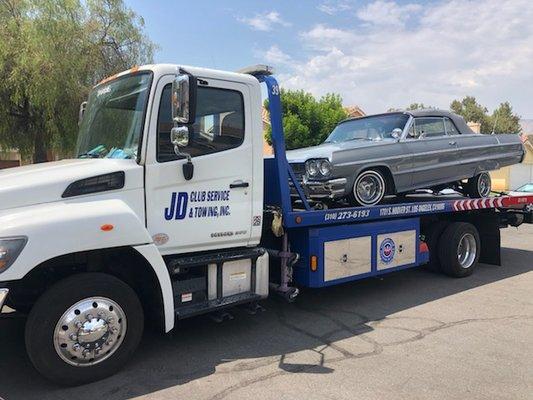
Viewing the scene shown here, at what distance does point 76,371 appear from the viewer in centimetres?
389

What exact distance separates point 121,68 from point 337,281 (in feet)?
46.0

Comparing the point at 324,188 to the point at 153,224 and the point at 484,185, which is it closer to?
the point at 153,224

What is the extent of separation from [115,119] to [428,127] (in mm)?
4911

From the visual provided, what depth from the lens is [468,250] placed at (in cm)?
800

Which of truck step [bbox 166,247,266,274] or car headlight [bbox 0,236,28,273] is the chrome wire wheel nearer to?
truck step [bbox 166,247,266,274]

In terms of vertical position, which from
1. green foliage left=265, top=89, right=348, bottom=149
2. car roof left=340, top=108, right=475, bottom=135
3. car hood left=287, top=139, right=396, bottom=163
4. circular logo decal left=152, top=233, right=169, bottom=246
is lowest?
circular logo decal left=152, top=233, right=169, bottom=246

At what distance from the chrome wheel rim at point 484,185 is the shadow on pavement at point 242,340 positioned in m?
1.63

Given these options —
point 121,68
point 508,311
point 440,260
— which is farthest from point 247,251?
point 121,68

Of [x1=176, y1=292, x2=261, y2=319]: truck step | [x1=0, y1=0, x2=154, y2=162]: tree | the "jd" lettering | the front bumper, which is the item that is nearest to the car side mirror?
the front bumper

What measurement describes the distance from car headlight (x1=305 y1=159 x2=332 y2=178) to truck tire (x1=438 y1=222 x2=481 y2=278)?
2663mm

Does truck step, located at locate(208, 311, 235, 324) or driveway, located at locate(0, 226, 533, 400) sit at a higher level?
truck step, located at locate(208, 311, 235, 324)

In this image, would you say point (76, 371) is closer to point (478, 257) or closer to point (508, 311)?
point (508, 311)

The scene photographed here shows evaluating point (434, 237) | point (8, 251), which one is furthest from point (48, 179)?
point (434, 237)

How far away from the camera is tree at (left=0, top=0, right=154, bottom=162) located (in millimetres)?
15734
